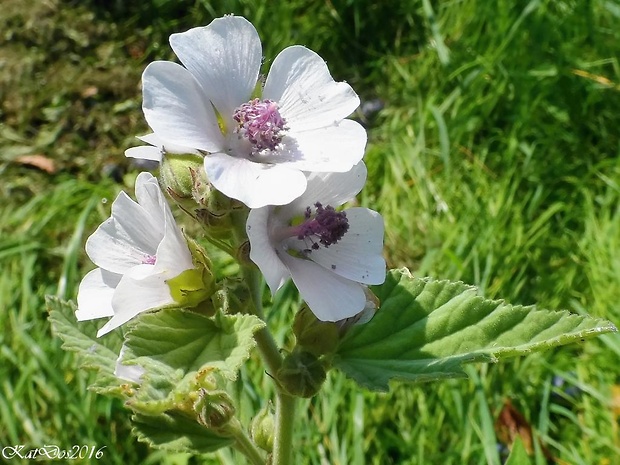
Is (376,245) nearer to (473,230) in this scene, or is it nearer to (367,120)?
(473,230)

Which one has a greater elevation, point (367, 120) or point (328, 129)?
point (328, 129)

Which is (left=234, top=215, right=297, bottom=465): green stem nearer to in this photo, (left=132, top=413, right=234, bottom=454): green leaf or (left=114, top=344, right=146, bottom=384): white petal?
(left=132, top=413, right=234, bottom=454): green leaf

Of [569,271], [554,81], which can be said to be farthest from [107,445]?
[554,81]

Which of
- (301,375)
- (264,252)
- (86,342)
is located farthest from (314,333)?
(86,342)

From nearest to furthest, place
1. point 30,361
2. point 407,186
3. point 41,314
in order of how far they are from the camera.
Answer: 1. point 30,361
2. point 41,314
3. point 407,186

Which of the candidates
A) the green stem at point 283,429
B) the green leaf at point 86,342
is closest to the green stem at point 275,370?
the green stem at point 283,429

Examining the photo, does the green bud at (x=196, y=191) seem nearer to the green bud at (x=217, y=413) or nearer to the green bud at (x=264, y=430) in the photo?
the green bud at (x=217, y=413)

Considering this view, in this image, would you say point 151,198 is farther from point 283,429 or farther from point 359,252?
point 283,429
